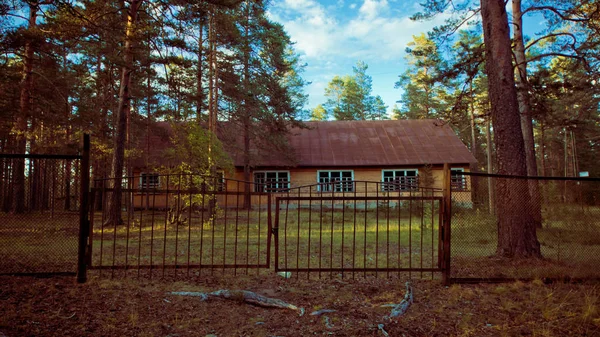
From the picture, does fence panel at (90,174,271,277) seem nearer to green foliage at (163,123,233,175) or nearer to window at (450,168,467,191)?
green foliage at (163,123,233,175)

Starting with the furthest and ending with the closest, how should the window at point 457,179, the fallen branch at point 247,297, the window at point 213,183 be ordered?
1. the window at point 213,183
2. the window at point 457,179
3. the fallen branch at point 247,297

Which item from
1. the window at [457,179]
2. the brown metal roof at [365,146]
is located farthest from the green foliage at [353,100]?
the window at [457,179]

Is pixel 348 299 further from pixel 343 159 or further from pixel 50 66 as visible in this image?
pixel 343 159

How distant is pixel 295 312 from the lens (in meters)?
3.93

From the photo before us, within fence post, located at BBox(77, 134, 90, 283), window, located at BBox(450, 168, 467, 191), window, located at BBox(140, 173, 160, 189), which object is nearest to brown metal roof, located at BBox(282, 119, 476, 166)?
window, located at BBox(140, 173, 160, 189)

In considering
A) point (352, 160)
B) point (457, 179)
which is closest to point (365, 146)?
point (352, 160)

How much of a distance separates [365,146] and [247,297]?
20160 mm

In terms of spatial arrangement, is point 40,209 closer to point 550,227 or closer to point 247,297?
point 247,297

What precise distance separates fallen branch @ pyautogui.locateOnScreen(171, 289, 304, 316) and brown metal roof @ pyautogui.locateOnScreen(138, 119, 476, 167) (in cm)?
1530

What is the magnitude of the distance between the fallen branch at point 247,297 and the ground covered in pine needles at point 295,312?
6 cm

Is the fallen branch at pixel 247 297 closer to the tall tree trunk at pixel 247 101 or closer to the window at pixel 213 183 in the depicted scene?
the window at pixel 213 183

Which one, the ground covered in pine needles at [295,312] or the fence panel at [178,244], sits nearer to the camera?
the ground covered in pine needles at [295,312]

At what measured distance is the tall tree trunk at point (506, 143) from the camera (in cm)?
583

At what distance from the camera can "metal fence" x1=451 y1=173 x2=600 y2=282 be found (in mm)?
5352
